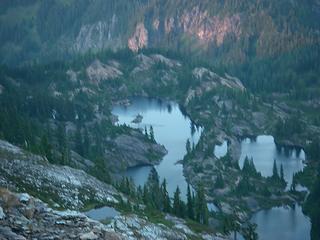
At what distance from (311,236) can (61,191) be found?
73.9m

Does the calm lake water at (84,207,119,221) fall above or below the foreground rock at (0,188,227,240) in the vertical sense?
below

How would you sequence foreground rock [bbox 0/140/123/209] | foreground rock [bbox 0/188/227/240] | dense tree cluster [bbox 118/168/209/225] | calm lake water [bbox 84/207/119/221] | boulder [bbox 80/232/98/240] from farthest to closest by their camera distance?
dense tree cluster [bbox 118/168/209/225] → foreground rock [bbox 0/140/123/209] → calm lake water [bbox 84/207/119/221] → boulder [bbox 80/232/98/240] → foreground rock [bbox 0/188/227/240]

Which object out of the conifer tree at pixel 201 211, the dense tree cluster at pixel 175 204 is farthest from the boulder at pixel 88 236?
the conifer tree at pixel 201 211

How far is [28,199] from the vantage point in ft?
211

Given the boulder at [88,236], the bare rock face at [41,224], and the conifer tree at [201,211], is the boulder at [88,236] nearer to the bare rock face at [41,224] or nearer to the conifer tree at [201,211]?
the bare rock face at [41,224]

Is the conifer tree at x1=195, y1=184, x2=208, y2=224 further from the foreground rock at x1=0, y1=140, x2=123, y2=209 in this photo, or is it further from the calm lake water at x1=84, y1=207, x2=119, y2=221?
the calm lake water at x1=84, y1=207, x2=119, y2=221

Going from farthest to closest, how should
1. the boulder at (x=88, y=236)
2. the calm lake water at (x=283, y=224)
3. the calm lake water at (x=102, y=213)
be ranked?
the calm lake water at (x=283, y=224)
the calm lake water at (x=102, y=213)
the boulder at (x=88, y=236)

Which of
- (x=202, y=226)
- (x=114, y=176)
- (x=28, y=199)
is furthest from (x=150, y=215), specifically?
(x=114, y=176)

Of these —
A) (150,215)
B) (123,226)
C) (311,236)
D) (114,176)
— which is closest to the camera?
(123,226)

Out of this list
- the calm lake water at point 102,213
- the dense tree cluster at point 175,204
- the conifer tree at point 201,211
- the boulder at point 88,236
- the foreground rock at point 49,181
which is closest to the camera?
the boulder at point 88,236

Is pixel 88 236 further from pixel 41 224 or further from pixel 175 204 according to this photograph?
pixel 175 204

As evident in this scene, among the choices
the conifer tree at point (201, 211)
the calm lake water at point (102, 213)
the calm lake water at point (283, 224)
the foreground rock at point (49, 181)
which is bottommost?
the calm lake water at point (283, 224)

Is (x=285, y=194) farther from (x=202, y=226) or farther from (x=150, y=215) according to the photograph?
(x=150, y=215)

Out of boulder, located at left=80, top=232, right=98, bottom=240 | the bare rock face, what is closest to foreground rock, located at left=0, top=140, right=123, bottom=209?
the bare rock face
